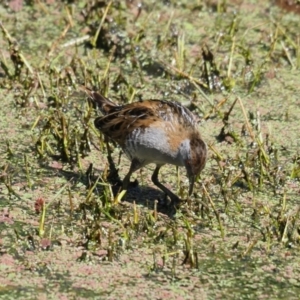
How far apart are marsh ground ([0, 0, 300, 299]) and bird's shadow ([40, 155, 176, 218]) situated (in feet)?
0.05

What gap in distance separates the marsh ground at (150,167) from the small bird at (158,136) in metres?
0.23

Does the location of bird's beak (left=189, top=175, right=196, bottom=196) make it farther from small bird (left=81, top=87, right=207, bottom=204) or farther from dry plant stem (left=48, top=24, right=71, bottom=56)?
dry plant stem (left=48, top=24, right=71, bottom=56)

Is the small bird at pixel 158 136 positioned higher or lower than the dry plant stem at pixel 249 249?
higher

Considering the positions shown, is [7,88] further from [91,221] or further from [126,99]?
[91,221]

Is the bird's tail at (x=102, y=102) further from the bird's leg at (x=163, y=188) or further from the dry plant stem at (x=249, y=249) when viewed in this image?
the dry plant stem at (x=249, y=249)

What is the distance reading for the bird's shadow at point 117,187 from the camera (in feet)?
21.4

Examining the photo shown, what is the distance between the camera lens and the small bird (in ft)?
20.5

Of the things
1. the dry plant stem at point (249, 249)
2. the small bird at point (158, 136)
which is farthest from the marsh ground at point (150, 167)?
the small bird at point (158, 136)

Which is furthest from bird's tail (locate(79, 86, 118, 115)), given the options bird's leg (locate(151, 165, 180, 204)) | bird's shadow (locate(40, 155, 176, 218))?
bird's leg (locate(151, 165, 180, 204))

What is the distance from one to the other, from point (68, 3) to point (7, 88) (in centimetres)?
187

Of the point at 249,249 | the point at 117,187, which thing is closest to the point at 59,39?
the point at 117,187

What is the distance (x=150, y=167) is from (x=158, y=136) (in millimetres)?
904

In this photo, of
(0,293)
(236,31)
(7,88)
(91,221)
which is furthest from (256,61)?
(0,293)

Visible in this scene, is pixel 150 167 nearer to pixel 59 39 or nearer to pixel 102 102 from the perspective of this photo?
pixel 102 102
